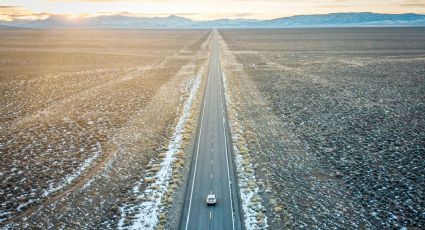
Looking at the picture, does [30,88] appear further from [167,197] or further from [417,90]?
[417,90]

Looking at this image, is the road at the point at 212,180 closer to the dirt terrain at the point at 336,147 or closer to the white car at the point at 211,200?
the white car at the point at 211,200

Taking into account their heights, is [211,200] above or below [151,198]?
above

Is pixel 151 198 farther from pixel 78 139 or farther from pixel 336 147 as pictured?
pixel 336 147

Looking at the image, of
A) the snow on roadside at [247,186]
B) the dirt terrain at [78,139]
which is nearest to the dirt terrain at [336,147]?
the snow on roadside at [247,186]

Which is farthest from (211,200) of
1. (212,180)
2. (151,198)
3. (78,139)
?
(78,139)

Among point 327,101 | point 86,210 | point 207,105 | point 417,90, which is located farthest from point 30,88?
point 417,90

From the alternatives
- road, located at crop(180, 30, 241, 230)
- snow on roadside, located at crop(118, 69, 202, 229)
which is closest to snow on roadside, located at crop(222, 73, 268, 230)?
road, located at crop(180, 30, 241, 230)
